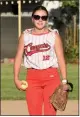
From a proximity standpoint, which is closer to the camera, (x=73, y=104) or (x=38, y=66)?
(x=38, y=66)

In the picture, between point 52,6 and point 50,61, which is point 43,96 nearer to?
point 50,61

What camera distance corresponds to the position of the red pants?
5.51 meters

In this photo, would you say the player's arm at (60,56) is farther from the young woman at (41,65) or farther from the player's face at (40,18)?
the player's face at (40,18)

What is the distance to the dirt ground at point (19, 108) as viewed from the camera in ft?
28.9

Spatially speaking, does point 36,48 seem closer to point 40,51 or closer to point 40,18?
point 40,51

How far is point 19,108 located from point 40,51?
4.02 m

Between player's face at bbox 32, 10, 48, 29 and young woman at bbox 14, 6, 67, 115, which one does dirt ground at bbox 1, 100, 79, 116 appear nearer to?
young woman at bbox 14, 6, 67, 115

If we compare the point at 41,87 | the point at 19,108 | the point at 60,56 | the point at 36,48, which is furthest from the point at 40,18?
the point at 19,108

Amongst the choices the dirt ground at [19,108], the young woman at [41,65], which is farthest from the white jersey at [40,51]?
the dirt ground at [19,108]

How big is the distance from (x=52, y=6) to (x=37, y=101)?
71.1ft

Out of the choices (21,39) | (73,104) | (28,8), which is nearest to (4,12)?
(28,8)

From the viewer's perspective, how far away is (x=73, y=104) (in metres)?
9.86

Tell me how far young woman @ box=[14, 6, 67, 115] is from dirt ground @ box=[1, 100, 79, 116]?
10.6 feet

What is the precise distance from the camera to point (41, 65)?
5512mm
